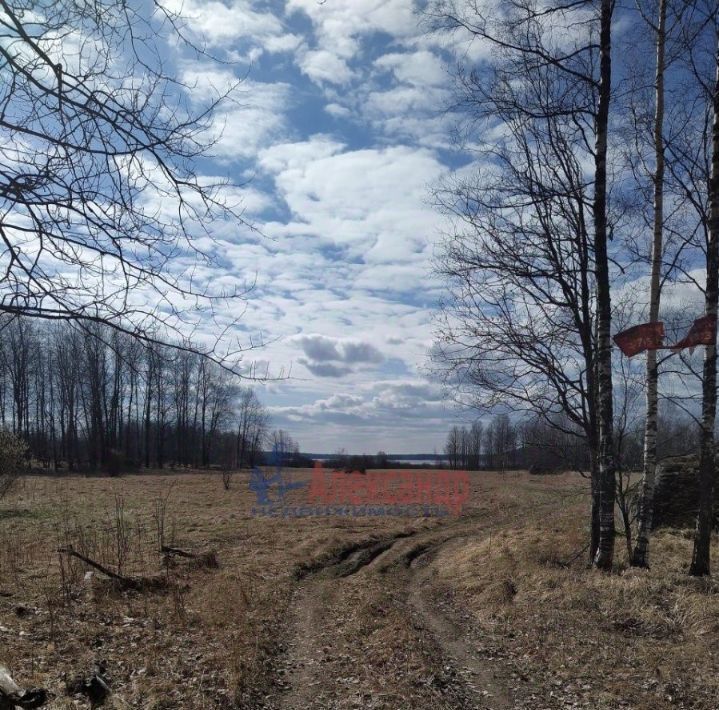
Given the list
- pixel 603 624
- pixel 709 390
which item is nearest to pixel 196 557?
pixel 603 624

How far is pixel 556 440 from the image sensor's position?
37.3 ft

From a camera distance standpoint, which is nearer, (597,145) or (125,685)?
(125,685)

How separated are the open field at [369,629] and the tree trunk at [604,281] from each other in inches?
50.4

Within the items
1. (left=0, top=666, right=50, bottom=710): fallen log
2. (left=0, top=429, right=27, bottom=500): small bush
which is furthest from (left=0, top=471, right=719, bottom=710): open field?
(left=0, top=429, right=27, bottom=500): small bush

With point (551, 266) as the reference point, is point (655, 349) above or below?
below

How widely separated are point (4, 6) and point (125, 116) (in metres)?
0.71

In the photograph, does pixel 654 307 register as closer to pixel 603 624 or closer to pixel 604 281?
pixel 604 281

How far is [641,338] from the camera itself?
863cm

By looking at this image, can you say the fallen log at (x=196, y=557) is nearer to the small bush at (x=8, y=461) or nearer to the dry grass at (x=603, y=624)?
the dry grass at (x=603, y=624)

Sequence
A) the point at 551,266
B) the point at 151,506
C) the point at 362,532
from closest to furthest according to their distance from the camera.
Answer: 1. the point at 551,266
2. the point at 362,532
3. the point at 151,506

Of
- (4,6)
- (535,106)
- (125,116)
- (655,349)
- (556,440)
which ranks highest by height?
(535,106)

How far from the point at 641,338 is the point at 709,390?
119 cm

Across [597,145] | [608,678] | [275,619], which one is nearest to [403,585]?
[275,619]

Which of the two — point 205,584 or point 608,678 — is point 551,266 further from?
point 205,584
